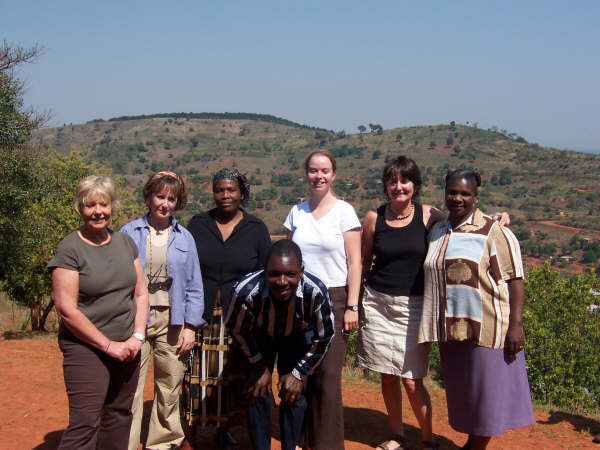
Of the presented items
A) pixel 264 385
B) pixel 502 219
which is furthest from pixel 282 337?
pixel 502 219

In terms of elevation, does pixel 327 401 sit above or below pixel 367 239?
below

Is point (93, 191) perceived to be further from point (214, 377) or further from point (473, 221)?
point (473, 221)

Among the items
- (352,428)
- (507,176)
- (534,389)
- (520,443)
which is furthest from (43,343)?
(507,176)

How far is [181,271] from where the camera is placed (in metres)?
3.56

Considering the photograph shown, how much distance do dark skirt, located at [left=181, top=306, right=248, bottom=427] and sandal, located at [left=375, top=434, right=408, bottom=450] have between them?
120cm

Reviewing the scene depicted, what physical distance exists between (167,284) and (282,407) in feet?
3.50

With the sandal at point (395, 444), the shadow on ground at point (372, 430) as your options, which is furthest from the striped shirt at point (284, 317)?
the shadow on ground at point (372, 430)

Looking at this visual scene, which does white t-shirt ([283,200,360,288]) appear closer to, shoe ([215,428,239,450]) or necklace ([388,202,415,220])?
Answer: necklace ([388,202,415,220])

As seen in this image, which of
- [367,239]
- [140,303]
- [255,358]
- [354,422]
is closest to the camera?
[140,303]

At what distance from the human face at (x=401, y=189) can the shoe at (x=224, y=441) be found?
6.92 ft

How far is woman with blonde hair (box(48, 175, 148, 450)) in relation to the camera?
2.82 m

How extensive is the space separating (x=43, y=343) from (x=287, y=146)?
79814 millimetres

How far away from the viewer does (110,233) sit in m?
3.11

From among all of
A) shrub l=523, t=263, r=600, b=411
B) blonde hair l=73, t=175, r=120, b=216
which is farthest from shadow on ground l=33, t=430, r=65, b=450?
shrub l=523, t=263, r=600, b=411
